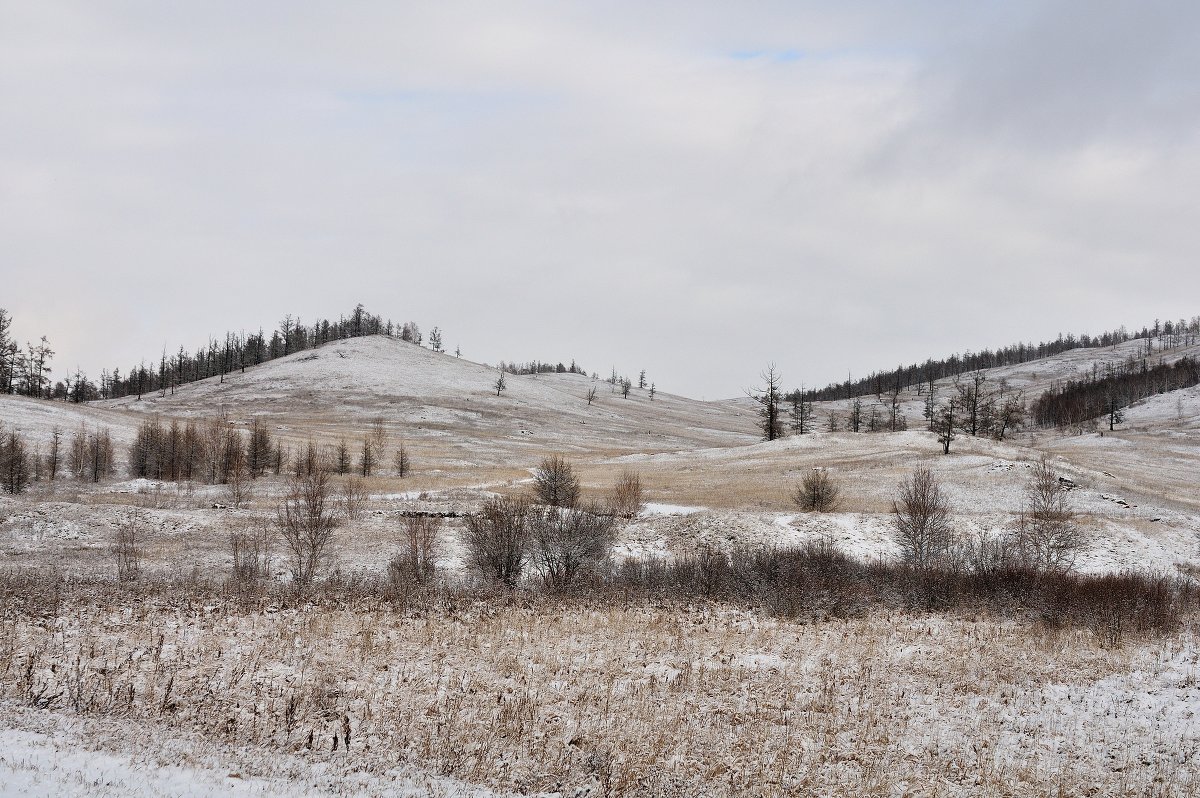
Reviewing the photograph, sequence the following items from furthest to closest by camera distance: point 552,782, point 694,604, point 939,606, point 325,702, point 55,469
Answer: point 55,469 < point 939,606 < point 694,604 < point 325,702 < point 552,782

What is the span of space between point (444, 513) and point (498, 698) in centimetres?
2813

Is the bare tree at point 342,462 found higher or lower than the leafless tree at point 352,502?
higher

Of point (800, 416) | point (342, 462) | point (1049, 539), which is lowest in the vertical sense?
point (1049, 539)

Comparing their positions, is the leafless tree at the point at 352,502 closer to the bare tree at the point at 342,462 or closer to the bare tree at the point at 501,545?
the bare tree at the point at 501,545

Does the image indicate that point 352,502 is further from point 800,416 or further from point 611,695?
point 800,416

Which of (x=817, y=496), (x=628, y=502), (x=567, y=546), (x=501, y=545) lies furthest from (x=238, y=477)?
(x=817, y=496)

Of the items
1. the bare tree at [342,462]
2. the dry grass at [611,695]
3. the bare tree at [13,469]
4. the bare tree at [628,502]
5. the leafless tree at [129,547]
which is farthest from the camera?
the bare tree at [342,462]

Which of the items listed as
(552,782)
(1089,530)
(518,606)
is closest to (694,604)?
(518,606)

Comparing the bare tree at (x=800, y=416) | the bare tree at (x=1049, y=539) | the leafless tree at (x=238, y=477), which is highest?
the bare tree at (x=800, y=416)

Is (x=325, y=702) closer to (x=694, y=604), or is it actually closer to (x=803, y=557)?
(x=694, y=604)

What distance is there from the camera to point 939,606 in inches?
834

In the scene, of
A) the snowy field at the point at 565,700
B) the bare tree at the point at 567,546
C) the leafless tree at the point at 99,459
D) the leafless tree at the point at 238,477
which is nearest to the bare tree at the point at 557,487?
the snowy field at the point at 565,700

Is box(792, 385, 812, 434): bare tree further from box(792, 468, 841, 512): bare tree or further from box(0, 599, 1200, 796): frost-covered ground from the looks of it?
box(0, 599, 1200, 796): frost-covered ground

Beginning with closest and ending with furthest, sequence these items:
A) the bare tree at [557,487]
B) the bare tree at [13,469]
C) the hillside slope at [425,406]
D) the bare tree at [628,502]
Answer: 1. the bare tree at [557,487]
2. the bare tree at [628,502]
3. the bare tree at [13,469]
4. the hillside slope at [425,406]
